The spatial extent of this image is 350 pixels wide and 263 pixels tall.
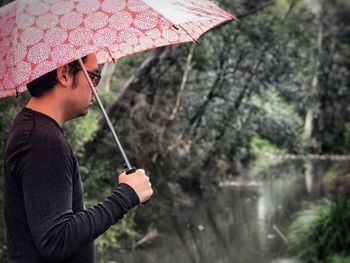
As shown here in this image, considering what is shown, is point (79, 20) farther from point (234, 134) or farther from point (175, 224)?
point (234, 134)

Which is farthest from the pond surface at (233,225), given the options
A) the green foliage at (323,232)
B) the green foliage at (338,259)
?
the green foliage at (338,259)

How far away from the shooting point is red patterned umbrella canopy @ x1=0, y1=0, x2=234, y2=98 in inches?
79.7

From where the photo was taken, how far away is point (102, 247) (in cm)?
877

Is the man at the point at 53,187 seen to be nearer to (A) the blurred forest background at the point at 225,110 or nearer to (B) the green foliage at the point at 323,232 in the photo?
(A) the blurred forest background at the point at 225,110

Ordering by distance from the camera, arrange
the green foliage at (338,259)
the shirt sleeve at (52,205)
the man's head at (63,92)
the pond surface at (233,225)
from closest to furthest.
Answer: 1. the shirt sleeve at (52,205)
2. the man's head at (63,92)
3. the green foliage at (338,259)
4. the pond surface at (233,225)

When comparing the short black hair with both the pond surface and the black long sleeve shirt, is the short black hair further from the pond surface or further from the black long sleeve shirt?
the pond surface

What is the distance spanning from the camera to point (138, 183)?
1937 mm

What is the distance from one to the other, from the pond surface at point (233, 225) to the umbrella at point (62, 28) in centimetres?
658

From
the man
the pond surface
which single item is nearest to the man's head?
the man

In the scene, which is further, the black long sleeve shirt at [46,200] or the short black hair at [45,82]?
the short black hair at [45,82]

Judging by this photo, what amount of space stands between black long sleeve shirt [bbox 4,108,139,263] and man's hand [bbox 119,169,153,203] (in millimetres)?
19

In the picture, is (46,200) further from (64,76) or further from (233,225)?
(233,225)

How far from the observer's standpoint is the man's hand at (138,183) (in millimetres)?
1927

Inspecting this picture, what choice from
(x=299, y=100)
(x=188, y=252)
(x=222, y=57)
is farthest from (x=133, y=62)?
(x=299, y=100)
